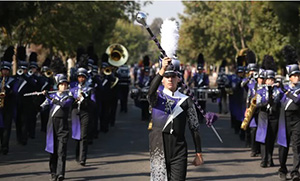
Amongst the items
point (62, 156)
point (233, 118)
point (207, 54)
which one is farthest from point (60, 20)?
point (207, 54)

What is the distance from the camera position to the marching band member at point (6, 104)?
47.4 feet

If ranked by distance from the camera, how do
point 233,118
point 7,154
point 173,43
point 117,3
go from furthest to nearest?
1. point 117,3
2. point 233,118
3. point 7,154
4. point 173,43

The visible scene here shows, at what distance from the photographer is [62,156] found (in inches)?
439

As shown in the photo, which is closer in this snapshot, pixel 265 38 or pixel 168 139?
pixel 168 139

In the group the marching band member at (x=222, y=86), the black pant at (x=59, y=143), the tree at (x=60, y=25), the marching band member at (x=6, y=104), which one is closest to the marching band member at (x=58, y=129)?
→ the black pant at (x=59, y=143)

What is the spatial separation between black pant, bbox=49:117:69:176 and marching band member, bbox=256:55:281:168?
3936 mm

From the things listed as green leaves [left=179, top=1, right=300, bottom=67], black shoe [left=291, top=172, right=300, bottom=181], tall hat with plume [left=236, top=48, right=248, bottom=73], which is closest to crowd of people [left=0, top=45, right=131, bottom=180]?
black shoe [left=291, top=172, right=300, bottom=181]

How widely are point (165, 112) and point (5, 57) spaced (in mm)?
8352

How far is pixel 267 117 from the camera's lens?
13.0m

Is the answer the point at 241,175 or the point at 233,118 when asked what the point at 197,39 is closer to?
the point at 233,118

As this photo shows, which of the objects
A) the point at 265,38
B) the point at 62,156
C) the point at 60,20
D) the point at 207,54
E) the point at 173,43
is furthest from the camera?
the point at 207,54

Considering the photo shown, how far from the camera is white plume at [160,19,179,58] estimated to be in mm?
7636

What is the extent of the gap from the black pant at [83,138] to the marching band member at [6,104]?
206cm

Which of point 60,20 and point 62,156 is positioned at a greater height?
point 60,20
